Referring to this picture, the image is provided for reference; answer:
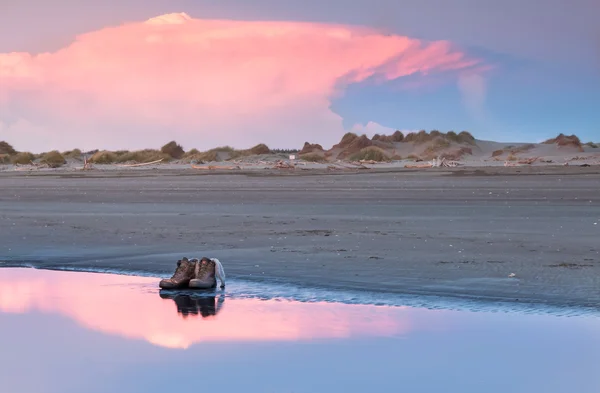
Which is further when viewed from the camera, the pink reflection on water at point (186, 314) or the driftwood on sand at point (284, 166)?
the driftwood on sand at point (284, 166)

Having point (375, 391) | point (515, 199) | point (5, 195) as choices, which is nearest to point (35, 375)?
point (375, 391)

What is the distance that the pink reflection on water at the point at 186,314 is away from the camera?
21.9ft

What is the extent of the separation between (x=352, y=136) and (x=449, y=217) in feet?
174

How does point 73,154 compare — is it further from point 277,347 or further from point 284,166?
point 277,347

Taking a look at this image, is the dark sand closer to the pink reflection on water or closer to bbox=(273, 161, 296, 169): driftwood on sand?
the pink reflection on water

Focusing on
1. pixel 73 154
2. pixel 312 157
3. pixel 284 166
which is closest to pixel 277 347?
pixel 284 166

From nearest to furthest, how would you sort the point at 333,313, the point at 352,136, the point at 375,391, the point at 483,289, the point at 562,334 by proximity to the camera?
the point at 375,391 → the point at 562,334 → the point at 333,313 → the point at 483,289 → the point at 352,136

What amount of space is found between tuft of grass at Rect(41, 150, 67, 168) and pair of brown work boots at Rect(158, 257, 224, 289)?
54.5 m

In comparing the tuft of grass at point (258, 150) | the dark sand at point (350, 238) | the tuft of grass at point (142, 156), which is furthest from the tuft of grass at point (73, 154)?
the dark sand at point (350, 238)

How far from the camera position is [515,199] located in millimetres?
21953

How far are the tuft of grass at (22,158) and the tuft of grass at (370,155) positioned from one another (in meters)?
25.7

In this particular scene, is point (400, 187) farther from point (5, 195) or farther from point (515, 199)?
point (5, 195)

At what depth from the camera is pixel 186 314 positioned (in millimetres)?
7641

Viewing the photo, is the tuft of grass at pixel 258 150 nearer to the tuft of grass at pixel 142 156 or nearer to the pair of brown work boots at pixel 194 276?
the tuft of grass at pixel 142 156
